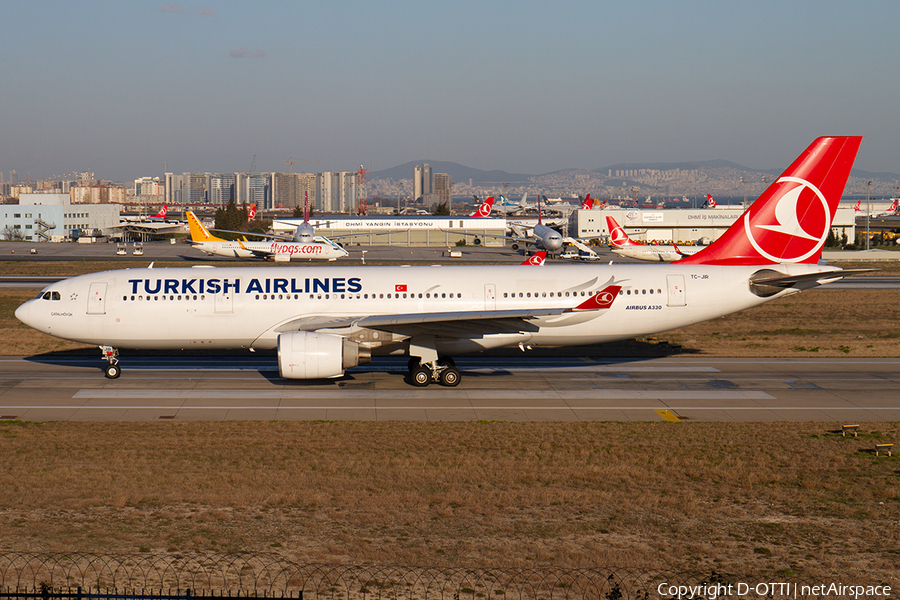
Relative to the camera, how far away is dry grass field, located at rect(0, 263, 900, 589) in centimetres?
1398

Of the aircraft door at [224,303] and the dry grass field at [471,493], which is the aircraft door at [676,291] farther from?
the aircraft door at [224,303]

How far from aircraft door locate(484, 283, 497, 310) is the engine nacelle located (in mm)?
6197

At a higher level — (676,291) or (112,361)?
(676,291)

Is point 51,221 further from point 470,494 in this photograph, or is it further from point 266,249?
point 470,494

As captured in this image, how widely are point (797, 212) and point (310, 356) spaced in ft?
67.9

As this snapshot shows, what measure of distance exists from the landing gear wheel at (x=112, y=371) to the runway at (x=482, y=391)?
0.31 m

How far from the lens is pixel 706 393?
28109mm

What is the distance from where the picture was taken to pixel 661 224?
14050cm

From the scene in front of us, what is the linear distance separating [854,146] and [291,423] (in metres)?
24.8

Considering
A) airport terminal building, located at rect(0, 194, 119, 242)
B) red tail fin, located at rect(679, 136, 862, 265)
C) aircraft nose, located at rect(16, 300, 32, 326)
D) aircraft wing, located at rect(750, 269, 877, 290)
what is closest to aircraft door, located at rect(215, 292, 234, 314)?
aircraft nose, located at rect(16, 300, 32, 326)

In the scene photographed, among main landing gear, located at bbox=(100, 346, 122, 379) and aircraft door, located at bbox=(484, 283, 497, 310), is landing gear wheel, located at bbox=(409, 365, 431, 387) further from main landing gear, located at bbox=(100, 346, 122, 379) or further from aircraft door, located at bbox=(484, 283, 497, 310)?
main landing gear, located at bbox=(100, 346, 122, 379)

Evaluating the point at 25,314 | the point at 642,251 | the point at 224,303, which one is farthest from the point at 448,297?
the point at 642,251

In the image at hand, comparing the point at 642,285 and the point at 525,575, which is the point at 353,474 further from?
the point at 642,285

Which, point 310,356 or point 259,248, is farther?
point 259,248
